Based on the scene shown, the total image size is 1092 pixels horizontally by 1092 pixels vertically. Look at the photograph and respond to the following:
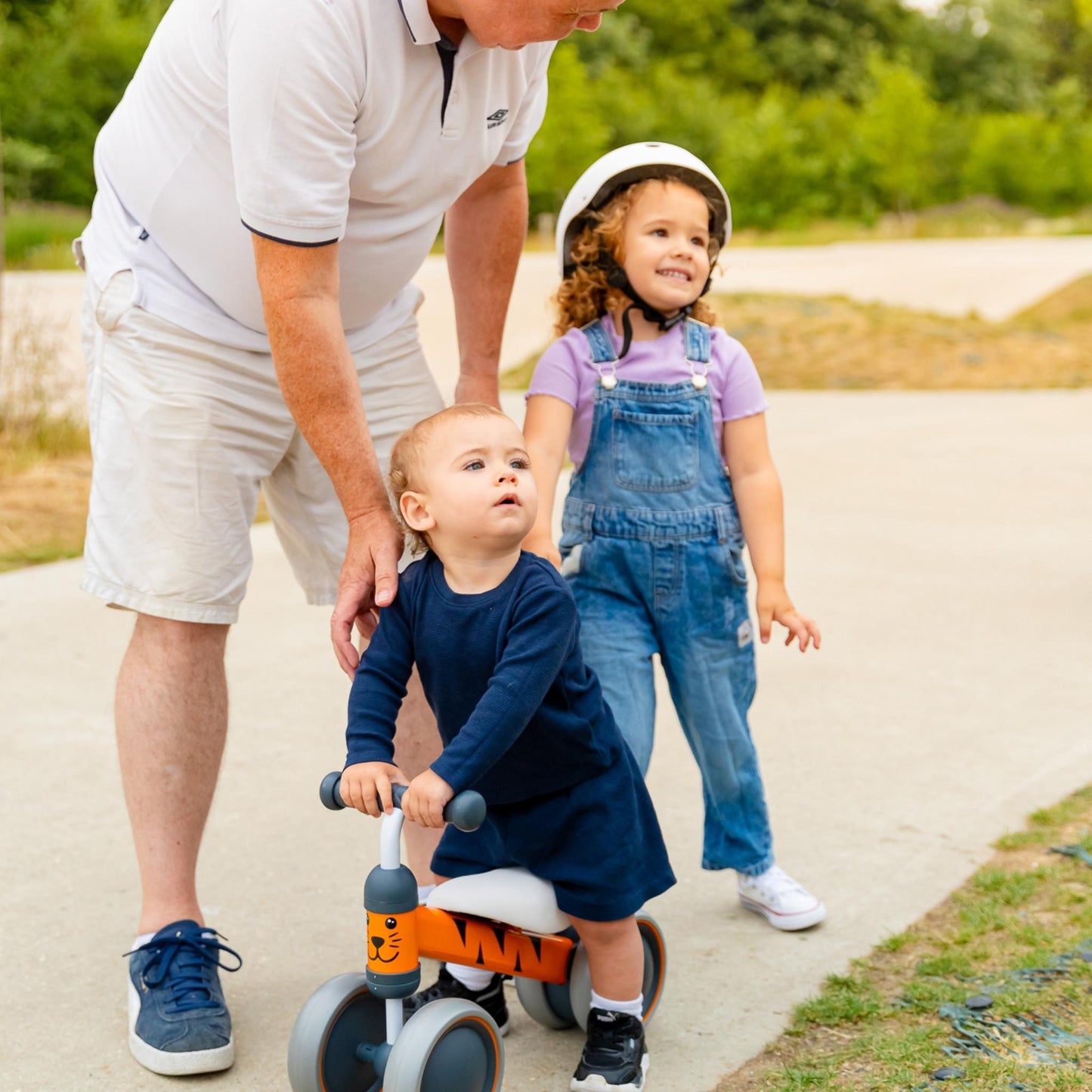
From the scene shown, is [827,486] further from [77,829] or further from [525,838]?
[525,838]

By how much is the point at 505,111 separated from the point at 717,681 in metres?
1.08

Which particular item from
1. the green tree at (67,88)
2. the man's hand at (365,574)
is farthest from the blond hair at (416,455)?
the green tree at (67,88)

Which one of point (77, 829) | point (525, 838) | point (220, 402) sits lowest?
point (77, 829)

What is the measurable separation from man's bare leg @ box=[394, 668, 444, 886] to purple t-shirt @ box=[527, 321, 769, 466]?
55 centimetres

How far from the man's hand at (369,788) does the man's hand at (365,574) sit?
0.22 meters

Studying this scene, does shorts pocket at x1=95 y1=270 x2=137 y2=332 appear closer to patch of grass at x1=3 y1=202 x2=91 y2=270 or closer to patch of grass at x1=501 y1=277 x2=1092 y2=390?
patch of grass at x1=501 y1=277 x2=1092 y2=390

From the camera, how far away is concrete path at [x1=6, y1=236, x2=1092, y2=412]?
1337 cm

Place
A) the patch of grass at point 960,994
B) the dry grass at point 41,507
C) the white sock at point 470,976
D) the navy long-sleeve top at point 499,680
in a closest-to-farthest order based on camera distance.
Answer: the navy long-sleeve top at point 499,680, the patch of grass at point 960,994, the white sock at point 470,976, the dry grass at point 41,507

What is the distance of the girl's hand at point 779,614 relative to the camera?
265 centimetres

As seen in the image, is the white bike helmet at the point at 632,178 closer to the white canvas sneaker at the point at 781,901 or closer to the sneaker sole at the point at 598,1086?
the white canvas sneaker at the point at 781,901

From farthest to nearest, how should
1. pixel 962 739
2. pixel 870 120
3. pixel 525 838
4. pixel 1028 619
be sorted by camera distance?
pixel 870 120, pixel 1028 619, pixel 962 739, pixel 525 838

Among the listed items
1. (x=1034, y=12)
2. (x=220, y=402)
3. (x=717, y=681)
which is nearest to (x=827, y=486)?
(x=717, y=681)

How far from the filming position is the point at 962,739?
3.86 metres

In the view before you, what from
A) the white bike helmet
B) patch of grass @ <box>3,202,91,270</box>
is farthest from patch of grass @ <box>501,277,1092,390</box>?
patch of grass @ <box>3,202,91,270</box>
